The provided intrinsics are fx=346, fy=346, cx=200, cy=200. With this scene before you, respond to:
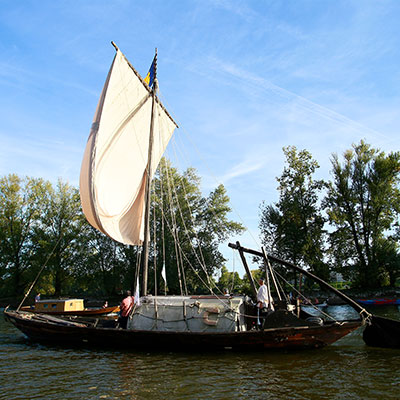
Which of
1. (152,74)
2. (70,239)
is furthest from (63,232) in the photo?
(152,74)

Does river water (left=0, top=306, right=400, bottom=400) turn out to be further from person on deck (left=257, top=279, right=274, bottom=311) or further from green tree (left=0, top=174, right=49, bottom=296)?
green tree (left=0, top=174, right=49, bottom=296)

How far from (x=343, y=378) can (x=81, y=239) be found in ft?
143

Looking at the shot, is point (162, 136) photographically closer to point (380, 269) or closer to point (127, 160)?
point (127, 160)

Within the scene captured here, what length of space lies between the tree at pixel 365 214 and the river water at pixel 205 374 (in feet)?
101

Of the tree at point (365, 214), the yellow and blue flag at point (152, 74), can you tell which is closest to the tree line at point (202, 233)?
the tree at point (365, 214)

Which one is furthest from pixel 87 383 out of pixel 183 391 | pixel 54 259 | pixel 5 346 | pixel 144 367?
pixel 54 259

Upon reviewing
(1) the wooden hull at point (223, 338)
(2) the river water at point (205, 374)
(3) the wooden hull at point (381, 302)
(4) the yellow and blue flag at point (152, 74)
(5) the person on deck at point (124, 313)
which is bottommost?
(2) the river water at point (205, 374)

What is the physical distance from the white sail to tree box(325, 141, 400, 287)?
103 ft

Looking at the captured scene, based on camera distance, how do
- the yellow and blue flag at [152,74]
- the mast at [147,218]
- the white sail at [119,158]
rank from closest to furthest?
the white sail at [119,158]
the mast at [147,218]
the yellow and blue flag at [152,74]

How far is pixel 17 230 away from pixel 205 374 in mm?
45337

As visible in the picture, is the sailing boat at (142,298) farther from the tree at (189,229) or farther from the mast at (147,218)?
the tree at (189,229)

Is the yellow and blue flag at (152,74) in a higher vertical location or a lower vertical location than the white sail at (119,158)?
higher

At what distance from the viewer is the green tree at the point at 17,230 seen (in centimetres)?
4747

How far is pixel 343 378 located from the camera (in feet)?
30.3
